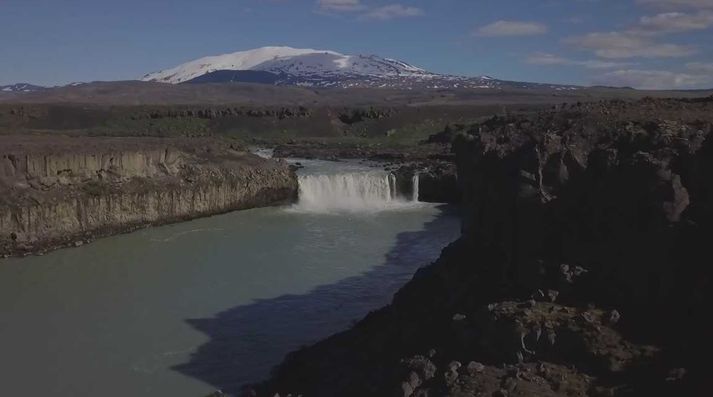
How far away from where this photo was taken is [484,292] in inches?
459

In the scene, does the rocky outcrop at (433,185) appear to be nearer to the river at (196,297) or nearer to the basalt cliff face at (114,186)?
the river at (196,297)

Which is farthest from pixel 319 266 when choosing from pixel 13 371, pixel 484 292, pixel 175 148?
pixel 175 148

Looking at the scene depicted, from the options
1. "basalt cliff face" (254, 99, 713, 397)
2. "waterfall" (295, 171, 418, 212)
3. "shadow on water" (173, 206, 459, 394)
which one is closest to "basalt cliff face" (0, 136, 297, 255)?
"waterfall" (295, 171, 418, 212)

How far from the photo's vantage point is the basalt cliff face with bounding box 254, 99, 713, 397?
9.15 m

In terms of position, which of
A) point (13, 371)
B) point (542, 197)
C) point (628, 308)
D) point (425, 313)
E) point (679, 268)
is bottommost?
point (13, 371)

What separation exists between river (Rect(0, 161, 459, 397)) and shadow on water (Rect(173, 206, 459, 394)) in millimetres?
43

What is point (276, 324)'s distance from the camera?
17297mm

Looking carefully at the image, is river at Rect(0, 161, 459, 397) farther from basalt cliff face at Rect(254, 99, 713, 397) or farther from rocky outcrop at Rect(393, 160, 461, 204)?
rocky outcrop at Rect(393, 160, 461, 204)

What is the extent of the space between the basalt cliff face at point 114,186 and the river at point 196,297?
1.02m

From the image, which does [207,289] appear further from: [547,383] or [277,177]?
[277,177]

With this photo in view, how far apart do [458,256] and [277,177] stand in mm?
24358

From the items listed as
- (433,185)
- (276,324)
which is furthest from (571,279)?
(433,185)

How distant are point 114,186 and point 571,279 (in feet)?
78.9

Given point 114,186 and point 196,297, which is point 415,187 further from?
point 196,297
